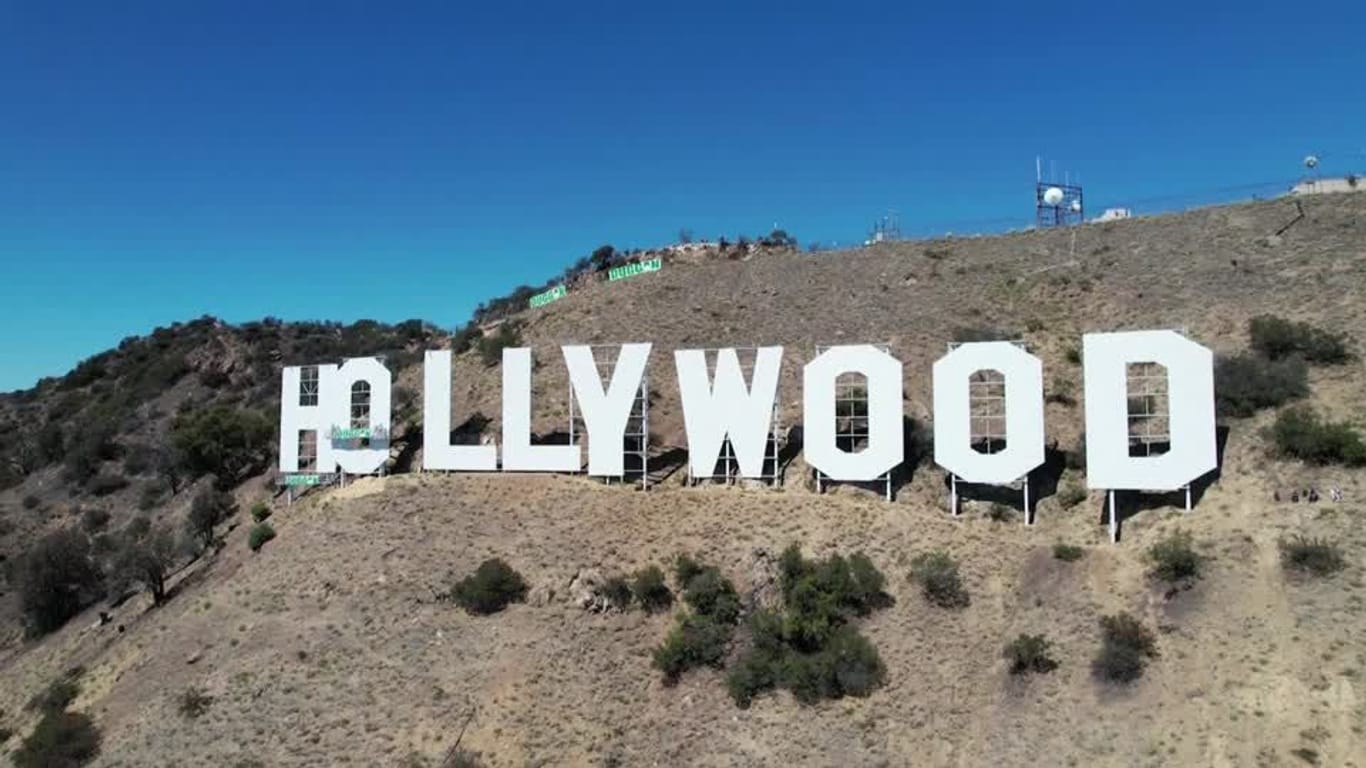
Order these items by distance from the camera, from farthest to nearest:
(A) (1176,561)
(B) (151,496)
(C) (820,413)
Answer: (B) (151,496) < (C) (820,413) < (A) (1176,561)

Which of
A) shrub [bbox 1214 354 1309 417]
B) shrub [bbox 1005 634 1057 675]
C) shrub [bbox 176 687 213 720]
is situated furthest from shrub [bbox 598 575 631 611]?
shrub [bbox 1214 354 1309 417]

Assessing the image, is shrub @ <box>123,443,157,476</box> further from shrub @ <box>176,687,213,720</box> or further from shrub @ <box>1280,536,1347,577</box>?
shrub @ <box>1280,536,1347,577</box>

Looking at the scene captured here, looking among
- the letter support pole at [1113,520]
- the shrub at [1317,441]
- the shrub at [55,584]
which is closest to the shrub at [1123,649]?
the letter support pole at [1113,520]

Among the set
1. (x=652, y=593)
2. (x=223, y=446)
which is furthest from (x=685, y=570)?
(x=223, y=446)

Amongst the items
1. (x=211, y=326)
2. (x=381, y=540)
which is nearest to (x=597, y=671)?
(x=381, y=540)

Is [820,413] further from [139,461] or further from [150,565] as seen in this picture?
[139,461]

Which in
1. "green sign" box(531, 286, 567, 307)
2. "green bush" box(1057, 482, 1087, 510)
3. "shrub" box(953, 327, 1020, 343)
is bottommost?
"green bush" box(1057, 482, 1087, 510)
